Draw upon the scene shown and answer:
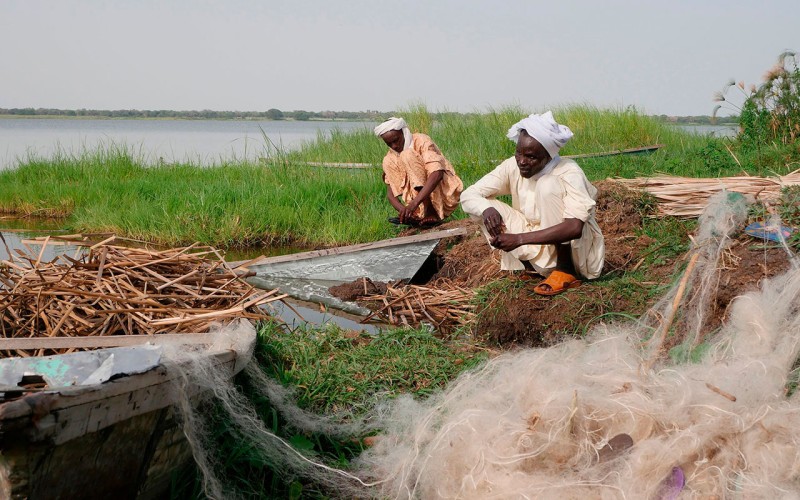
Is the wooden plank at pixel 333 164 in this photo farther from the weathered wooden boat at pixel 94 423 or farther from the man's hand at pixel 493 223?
the weathered wooden boat at pixel 94 423

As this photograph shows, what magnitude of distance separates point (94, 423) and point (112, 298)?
1426 mm

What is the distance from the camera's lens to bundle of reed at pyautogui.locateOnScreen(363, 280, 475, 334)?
5305mm

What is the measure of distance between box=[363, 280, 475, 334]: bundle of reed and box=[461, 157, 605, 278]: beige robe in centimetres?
49

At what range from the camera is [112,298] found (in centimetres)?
359

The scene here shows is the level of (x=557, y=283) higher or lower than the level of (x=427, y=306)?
higher

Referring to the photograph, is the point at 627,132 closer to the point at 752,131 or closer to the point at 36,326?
the point at 752,131

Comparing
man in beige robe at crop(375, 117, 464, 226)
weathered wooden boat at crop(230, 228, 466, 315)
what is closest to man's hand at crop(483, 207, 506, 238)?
weathered wooden boat at crop(230, 228, 466, 315)

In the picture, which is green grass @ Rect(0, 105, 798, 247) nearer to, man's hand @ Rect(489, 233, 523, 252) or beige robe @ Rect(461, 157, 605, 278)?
beige robe @ Rect(461, 157, 605, 278)

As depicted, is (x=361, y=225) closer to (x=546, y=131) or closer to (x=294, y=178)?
(x=294, y=178)

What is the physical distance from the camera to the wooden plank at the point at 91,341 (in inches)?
127

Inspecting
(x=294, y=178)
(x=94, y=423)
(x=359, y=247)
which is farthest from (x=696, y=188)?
(x=294, y=178)

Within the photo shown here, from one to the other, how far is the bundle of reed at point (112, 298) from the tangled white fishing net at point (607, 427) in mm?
782

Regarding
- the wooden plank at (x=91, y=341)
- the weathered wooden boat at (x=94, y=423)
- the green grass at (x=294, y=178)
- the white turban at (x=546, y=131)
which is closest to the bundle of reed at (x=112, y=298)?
the wooden plank at (x=91, y=341)

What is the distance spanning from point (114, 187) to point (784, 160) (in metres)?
8.71
